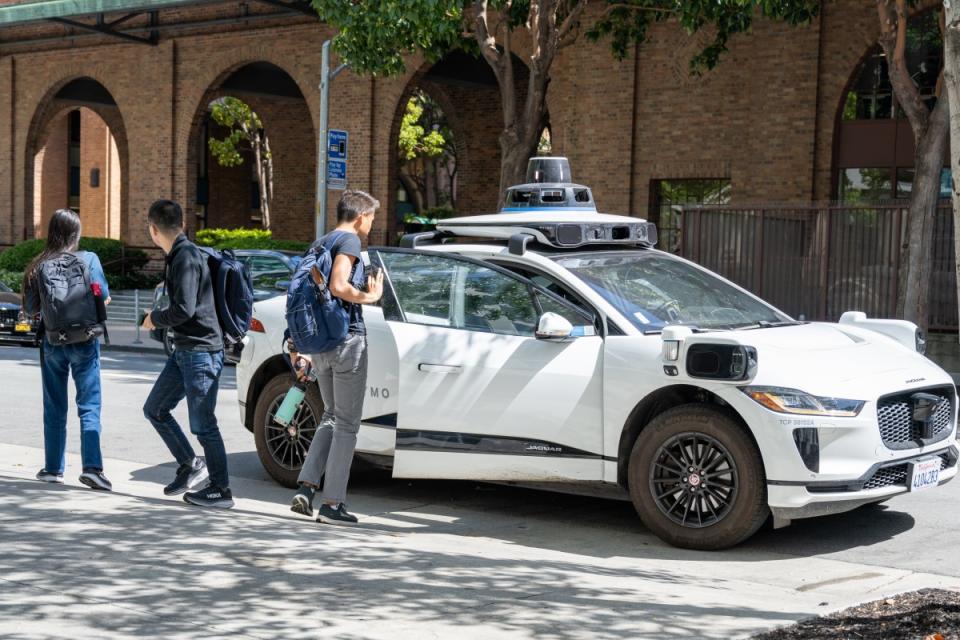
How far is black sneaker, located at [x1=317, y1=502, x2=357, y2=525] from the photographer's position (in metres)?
7.20

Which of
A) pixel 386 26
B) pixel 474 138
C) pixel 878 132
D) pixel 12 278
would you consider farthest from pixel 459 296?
pixel 474 138

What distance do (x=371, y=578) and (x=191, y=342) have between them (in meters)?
2.37

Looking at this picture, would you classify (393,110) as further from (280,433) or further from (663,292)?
(663,292)

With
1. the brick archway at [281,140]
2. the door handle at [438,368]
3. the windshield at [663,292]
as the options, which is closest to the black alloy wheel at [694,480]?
the windshield at [663,292]

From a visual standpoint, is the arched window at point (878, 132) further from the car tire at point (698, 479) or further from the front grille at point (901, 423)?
the car tire at point (698, 479)

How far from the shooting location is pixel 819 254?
19.6 metres

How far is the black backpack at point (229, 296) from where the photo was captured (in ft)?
24.6

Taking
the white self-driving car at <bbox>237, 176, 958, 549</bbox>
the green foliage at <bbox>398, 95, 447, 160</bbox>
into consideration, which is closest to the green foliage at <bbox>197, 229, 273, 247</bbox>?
the green foliage at <bbox>398, 95, 447, 160</bbox>

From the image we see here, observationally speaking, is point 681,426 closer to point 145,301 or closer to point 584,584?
point 584,584

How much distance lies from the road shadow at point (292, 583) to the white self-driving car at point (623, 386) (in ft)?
2.43

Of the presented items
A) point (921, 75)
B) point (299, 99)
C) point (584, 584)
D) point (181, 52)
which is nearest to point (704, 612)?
point (584, 584)

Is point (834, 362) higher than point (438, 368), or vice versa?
point (834, 362)

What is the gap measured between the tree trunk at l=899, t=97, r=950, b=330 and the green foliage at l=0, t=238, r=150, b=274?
2113 cm

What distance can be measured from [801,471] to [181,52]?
2864cm
